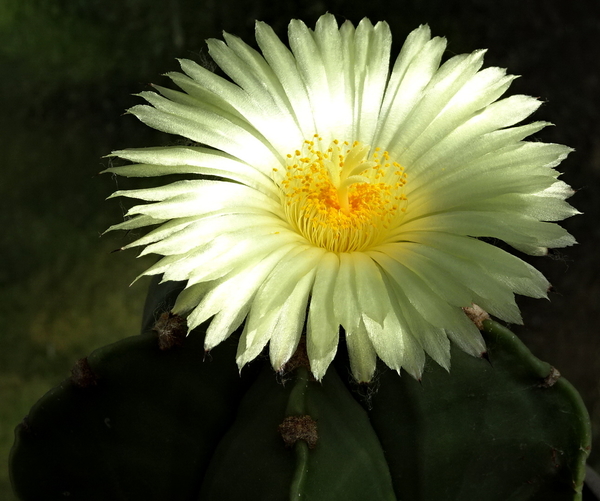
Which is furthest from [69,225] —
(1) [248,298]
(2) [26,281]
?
(1) [248,298]

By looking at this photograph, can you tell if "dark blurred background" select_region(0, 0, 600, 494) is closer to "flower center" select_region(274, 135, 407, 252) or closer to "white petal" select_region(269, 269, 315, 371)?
"flower center" select_region(274, 135, 407, 252)

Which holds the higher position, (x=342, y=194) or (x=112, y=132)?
(x=112, y=132)

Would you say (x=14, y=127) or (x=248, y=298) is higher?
(x=14, y=127)

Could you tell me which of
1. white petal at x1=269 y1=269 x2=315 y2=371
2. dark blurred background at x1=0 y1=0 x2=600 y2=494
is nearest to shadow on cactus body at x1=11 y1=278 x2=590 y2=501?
white petal at x1=269 y1=269 x2=315 y2=371

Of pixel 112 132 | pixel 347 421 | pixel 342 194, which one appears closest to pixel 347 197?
pixel 342 194

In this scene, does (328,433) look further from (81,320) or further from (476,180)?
(81,320)

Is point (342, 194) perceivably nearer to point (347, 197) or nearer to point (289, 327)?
point (347, 197)

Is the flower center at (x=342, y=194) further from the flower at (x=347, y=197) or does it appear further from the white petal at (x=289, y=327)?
the white petal at (x=289, y=327)
